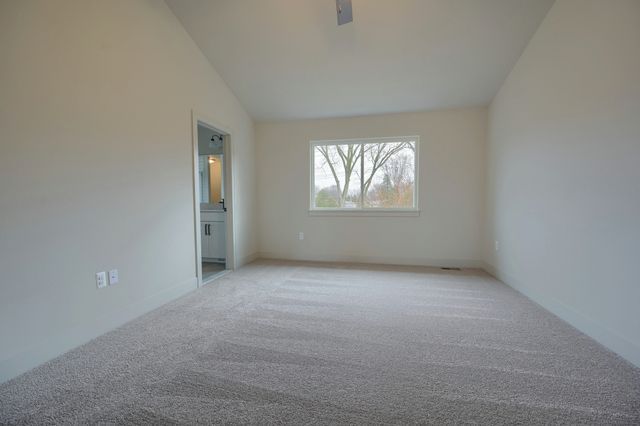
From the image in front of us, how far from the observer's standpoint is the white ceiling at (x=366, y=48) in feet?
8.84

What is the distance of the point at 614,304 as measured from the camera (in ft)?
6.15

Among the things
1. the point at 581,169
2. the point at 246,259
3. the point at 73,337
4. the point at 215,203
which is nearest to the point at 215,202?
the point at 215,203

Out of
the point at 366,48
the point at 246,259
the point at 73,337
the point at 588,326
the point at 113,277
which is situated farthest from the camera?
the point at 246,259

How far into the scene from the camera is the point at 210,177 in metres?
4.46

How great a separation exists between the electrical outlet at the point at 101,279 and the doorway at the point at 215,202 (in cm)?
171

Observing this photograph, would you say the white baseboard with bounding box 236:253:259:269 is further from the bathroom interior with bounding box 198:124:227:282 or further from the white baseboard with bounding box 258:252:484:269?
the bathroom interior with bounding box 198:124:227:282

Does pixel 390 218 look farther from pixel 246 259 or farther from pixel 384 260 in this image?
pixel 246 259

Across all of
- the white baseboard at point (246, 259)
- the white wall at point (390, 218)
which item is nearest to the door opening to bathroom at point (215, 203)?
the white baseboard at point (246, 259)

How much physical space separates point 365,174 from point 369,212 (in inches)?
24.7

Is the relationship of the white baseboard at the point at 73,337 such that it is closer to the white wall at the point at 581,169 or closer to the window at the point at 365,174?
the window at the point at 365,174

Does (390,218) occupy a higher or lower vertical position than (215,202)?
lower

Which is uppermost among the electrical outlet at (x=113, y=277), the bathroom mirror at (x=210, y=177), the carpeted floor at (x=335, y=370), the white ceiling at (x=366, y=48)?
the white ceiling at (x=366, y=48)

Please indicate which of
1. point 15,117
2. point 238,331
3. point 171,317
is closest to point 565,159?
point 238,331

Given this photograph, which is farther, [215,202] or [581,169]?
[215,202]
